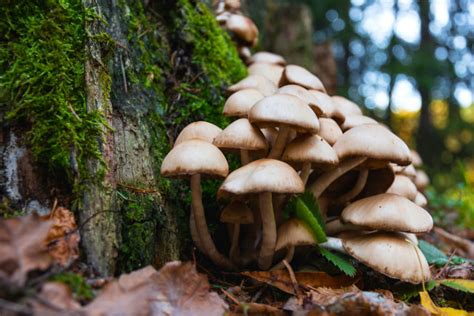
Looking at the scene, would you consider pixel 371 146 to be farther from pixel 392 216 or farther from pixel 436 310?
pixel 436 310

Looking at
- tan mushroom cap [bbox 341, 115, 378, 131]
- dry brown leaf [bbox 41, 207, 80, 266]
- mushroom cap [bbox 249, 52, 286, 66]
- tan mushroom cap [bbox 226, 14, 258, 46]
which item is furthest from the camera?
tan mushroom cap [bbox 226, 14, 258, 46]

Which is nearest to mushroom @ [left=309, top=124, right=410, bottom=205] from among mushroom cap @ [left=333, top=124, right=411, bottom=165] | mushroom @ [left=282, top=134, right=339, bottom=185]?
mushroom cap @ [left=333, top=124, right=411, bottom=165]

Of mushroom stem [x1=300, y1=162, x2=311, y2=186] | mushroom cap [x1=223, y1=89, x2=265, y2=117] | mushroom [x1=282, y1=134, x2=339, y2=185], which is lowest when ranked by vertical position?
mushroom stem [x1=300, y1=162, x2=311, y2=186]

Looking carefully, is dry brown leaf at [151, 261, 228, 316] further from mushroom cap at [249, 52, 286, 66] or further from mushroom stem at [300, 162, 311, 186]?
mushroom cap at [249, 52, 286, 66]

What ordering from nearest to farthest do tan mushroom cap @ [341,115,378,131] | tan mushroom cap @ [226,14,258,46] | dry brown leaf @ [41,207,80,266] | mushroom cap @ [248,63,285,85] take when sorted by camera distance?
dry brown leaf @ [41,207,80,266] → tan mushroom cap @ [341,115,378,131] → mushroom cap @ [248,63,285,85] → tan mushroom cap @ [226,14,258,46]

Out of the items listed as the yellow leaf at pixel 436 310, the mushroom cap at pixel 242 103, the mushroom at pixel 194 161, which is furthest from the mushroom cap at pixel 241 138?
the yellow leaf at pixel 436 310

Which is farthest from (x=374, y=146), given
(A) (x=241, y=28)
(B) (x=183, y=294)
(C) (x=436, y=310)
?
(A) (x=241, y=28)

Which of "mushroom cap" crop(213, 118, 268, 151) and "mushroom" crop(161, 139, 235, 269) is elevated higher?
"mushroom cap" crop(213, 118, 268, 151)
